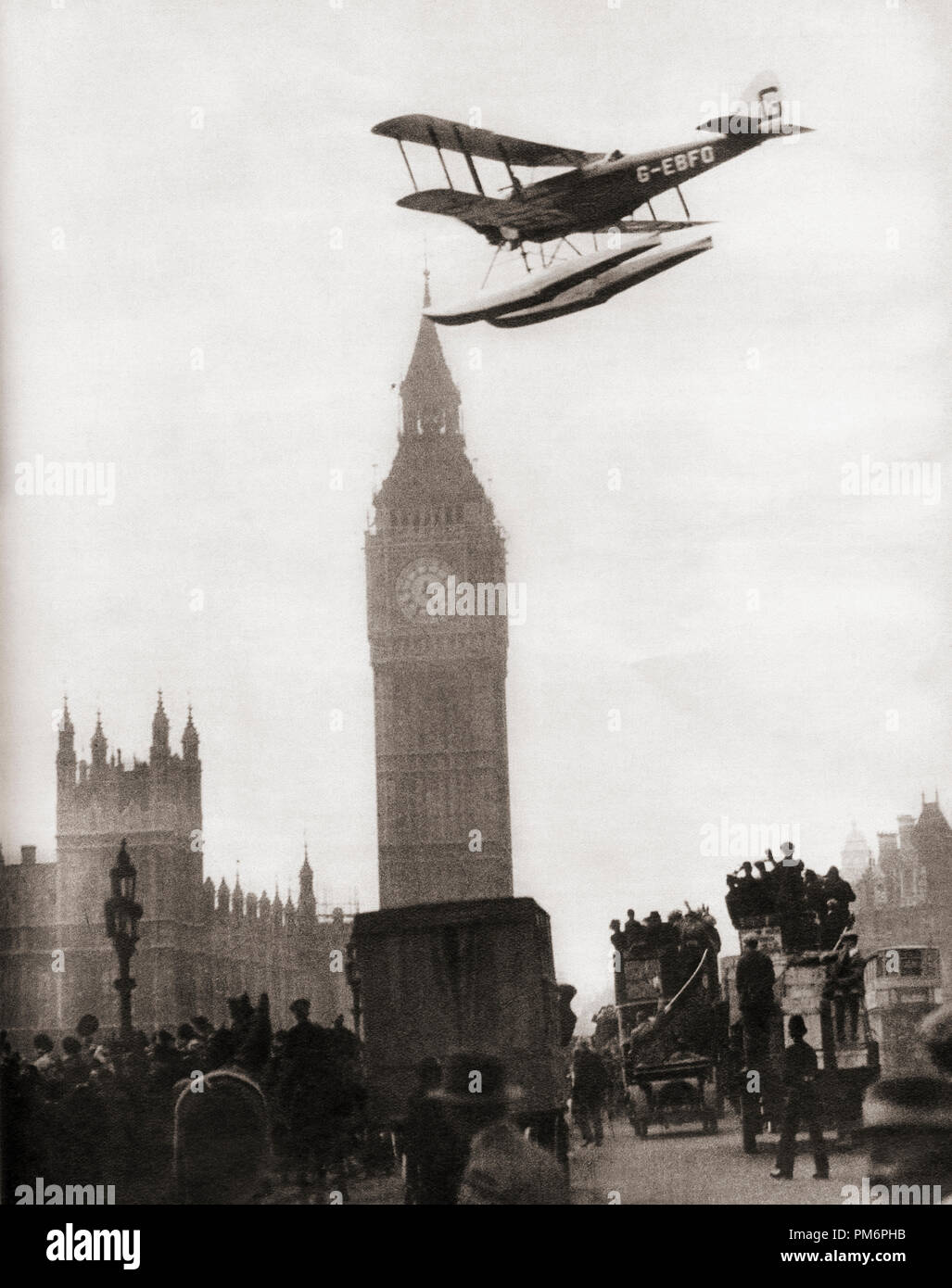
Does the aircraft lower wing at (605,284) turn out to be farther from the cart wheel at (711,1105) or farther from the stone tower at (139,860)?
the cart wheel at (711,1105)

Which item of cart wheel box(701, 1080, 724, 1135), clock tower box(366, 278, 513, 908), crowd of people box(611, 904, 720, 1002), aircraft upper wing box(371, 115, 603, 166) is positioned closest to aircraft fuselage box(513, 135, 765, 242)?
aircraft upper wing box(371, 115, 603, 166)

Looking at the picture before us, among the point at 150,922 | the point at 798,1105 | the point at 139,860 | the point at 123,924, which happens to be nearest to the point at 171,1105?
the point at 123,924

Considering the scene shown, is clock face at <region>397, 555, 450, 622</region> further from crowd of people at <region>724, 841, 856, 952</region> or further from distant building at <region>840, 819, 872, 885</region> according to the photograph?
distant building at <region>840, 819, 872, 885</region>

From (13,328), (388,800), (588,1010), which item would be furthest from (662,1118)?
(13,328)

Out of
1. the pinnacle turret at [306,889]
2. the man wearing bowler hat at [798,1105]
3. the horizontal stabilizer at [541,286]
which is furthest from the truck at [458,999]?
the horizontal stabilizer at [541,286]

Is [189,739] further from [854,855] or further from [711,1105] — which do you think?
[854,855]
